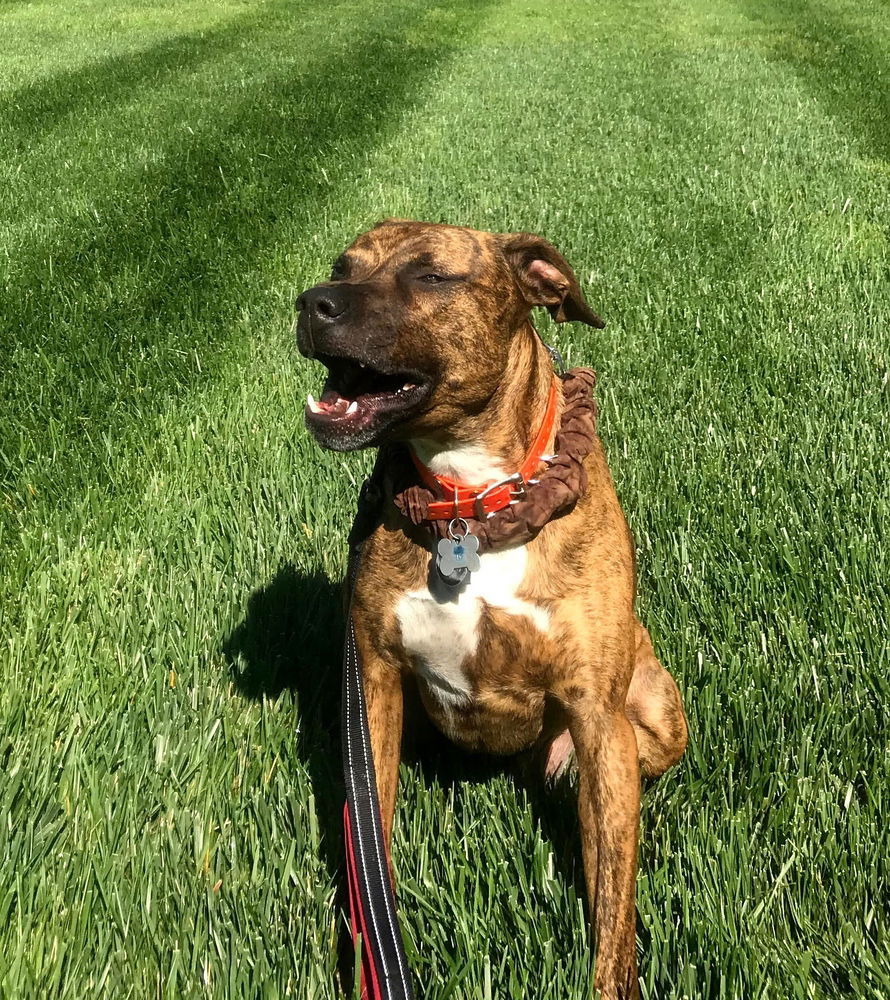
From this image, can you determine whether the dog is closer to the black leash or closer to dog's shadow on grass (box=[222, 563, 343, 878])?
the black leash

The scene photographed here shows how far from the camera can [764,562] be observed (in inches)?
147

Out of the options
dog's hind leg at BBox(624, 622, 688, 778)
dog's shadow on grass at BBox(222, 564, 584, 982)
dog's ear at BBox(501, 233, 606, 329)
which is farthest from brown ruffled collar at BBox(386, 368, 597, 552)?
dog's shadow on grass at BBox(222, 564, 584, 982)

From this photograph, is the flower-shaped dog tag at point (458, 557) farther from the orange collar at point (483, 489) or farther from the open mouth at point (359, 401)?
the open mouth at point (359, 401)

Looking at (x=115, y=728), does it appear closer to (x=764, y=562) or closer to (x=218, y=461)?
(x=218, y=461)

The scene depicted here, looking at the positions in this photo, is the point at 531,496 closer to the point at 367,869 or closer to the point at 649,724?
the point at 649,724

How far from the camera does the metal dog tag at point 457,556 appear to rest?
2.61 m

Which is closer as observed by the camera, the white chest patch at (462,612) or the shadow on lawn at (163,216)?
the white chest patch at (462,612)

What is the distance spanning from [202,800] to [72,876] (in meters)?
0.41

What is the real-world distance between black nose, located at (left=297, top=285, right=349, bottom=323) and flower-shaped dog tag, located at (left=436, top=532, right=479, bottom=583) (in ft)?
2.12

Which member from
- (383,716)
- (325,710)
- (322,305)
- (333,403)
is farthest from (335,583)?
(322,305)

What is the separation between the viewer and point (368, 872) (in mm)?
2223

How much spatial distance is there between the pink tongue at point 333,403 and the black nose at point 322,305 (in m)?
0.21

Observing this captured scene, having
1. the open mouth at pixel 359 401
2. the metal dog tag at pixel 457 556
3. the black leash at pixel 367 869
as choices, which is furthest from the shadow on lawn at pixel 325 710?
the open mouth at pixel 359 401

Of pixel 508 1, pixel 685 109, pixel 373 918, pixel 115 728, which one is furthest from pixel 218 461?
pixel 508 1
